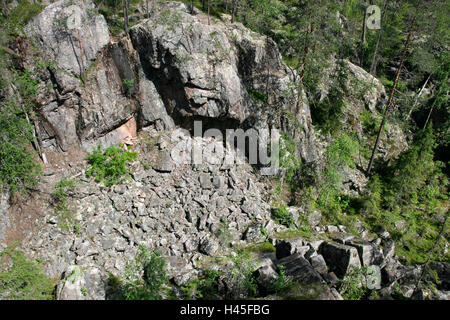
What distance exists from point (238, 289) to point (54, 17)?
1734 centimetres

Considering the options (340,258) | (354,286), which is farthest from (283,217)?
(354,286)

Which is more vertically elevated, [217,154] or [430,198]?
[217,154]

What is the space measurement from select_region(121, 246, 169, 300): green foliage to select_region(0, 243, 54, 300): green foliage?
319 centimetres

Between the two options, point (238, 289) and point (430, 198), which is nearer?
point (238, 289)

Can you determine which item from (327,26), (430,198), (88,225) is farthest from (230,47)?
(430,198)

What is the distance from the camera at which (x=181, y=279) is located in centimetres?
1177

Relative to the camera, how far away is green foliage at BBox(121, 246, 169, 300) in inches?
393

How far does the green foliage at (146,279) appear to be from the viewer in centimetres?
998

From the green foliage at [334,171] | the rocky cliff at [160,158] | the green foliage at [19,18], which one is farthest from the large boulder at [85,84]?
the green foliage at [334,171]

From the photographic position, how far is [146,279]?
11.5m

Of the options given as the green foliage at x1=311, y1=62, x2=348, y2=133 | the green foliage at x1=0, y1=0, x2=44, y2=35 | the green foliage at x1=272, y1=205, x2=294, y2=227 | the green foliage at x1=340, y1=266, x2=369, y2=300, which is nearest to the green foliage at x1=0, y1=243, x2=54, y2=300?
the green foliage at x1=0, y1=0, x2=44, y2=35

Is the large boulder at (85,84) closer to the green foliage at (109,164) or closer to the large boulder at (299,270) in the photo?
the green foliage at (109,164)

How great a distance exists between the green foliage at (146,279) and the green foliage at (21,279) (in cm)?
319
